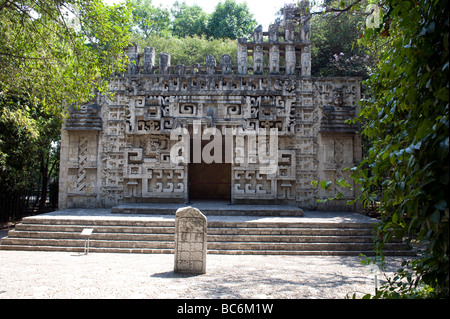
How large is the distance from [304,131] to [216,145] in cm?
332

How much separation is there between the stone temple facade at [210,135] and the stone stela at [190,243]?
Result: 226 inches

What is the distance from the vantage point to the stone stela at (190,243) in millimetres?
5957

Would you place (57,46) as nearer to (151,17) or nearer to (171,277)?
(171,277)

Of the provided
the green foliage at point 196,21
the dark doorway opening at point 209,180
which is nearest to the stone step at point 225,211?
the dark doorway opening at point 209,180

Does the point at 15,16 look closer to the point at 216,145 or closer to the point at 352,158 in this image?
the point at 216,145

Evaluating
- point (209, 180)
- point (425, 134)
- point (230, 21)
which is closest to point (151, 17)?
point (230, 21)

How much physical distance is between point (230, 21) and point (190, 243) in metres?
25.4

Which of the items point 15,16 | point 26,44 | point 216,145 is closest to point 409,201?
point 26,44

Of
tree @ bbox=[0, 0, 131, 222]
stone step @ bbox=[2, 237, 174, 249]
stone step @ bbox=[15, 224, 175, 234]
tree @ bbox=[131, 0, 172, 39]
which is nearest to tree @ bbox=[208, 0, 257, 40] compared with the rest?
tree @ bbox=[131, 0, 172, 39]

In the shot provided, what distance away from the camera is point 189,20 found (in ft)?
97.5

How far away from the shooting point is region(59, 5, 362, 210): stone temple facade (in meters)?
11.9

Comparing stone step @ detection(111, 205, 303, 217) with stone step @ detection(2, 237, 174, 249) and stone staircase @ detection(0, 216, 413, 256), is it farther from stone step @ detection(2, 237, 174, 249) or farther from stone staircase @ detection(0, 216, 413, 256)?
stone step @ detection(2, 237, 174, 249)

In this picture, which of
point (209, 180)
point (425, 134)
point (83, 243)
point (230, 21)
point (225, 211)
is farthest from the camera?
point (230, 21)

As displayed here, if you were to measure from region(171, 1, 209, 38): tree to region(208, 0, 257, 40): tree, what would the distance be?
85 cm
